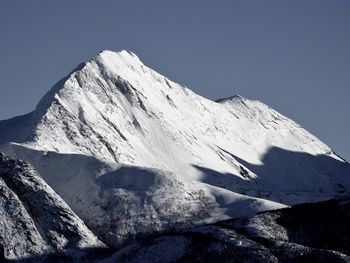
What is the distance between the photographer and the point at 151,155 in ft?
484

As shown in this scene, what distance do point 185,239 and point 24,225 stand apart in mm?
17990

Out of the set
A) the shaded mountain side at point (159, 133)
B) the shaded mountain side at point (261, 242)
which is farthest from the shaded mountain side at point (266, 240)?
the shaded mountain side at point (159, 133)

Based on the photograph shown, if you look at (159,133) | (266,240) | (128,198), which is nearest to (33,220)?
(128,198)

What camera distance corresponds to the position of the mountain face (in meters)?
113

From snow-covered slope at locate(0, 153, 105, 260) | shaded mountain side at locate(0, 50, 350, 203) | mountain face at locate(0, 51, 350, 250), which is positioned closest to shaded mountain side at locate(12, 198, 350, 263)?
snow-covered slope at locate(0, 153, 105, 260)

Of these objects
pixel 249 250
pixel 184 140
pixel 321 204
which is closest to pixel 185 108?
pixel 184 140

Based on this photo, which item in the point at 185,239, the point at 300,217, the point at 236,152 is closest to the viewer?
the point at 185,239

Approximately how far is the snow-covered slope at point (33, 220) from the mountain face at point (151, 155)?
18.2ft

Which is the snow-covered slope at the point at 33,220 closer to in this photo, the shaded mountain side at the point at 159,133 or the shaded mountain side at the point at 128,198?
the shaded mountain side at the point at 128,198

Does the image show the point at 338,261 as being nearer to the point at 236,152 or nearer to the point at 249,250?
the point at 249,250

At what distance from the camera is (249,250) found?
274 ft

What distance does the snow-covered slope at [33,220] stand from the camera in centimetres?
9631

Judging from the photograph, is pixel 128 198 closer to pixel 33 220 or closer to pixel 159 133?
pixel 33 220

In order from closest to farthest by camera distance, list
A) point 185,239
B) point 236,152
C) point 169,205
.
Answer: point 185,239, point 169,205, point 236,152
